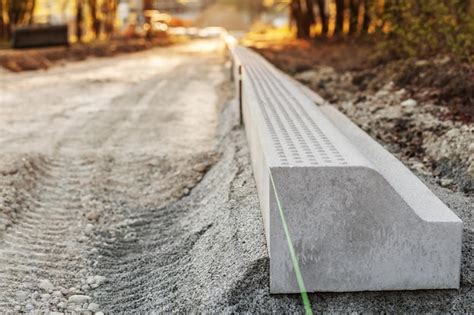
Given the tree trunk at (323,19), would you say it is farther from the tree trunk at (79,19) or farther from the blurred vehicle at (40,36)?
the tree trunk at (79,19)

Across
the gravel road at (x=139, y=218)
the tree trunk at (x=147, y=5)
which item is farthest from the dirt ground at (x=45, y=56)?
the tree trunk at (x=147, y=5)

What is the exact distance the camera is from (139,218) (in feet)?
21.0

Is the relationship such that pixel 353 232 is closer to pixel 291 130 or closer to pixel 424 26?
pixel 291 130

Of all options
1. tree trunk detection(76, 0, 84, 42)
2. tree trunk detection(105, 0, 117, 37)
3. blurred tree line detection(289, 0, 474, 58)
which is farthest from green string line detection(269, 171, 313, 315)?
tree trunk detection(105, 0, 117, 37)

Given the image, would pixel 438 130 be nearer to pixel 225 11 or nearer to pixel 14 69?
pixel 14 69

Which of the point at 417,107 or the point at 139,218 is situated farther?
the point at 417,107

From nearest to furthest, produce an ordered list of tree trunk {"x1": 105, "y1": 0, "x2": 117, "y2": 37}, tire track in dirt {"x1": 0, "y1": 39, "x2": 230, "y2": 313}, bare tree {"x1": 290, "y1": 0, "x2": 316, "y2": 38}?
tire track in dirt {"x1": 0, "y1": 39, "x2": 230, "y2": 313} → bare tree {"x1": 290, "y1": 0, "x2": 316, "y2": 38} → tree trunk {"x1": 105, "y1": 0, "x2": 117, "y2": 37}

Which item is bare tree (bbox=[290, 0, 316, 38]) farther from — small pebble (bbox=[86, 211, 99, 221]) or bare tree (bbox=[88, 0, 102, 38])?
small pebble (bbox=[86, 211, 99, 221])

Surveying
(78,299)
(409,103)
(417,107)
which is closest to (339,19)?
(409,103)

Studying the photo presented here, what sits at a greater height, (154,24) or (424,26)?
(154,24)

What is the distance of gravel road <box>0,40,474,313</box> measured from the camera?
13.7 feet

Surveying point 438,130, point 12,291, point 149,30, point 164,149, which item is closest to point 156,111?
point 164,149

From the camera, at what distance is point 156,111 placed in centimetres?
1141

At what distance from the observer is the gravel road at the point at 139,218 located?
4.17 meters
